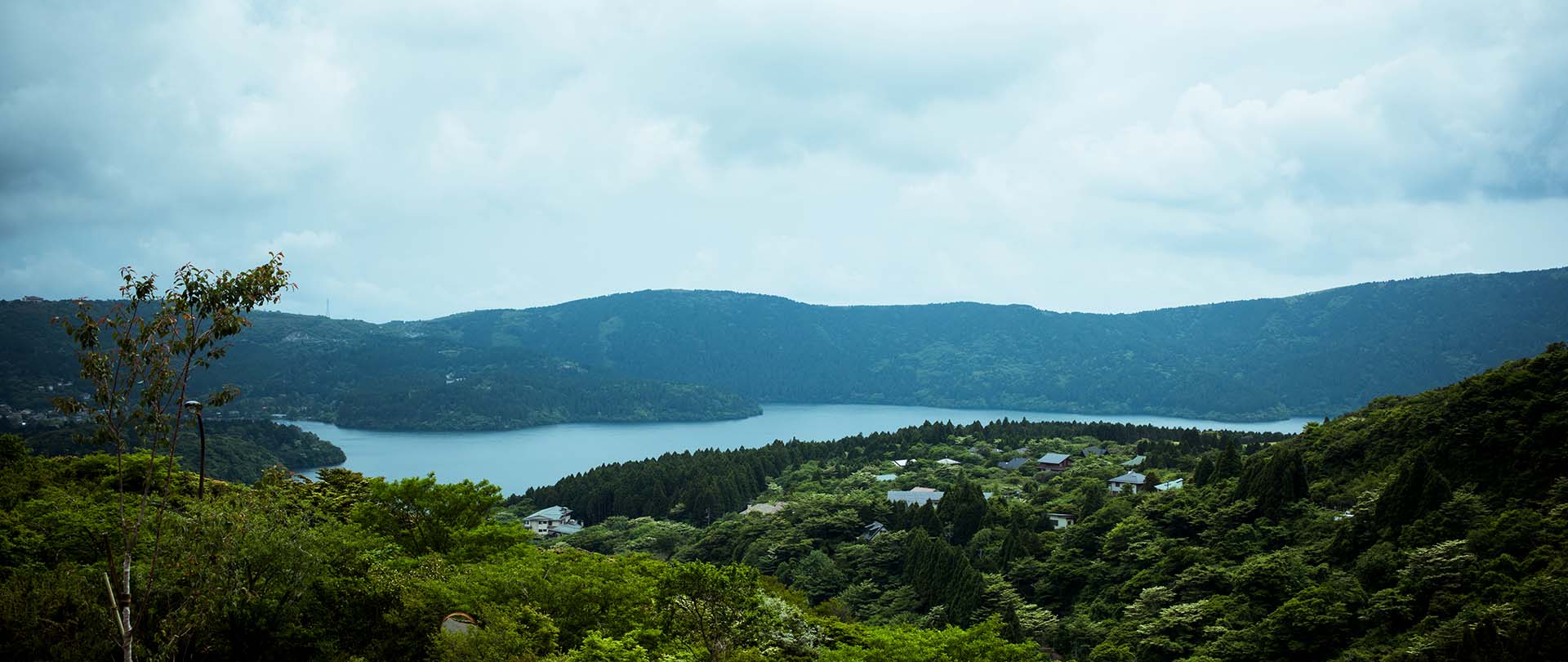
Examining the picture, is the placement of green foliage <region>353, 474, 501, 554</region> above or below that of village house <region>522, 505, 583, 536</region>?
above

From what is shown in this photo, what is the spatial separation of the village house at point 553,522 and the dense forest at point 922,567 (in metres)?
14.7

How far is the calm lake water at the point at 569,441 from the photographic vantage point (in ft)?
340

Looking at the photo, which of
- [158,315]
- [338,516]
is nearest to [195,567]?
[158,315]

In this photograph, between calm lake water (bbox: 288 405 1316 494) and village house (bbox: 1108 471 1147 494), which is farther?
calm lake water (bbox: 288 405 1316 494)

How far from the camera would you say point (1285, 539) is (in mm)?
26688

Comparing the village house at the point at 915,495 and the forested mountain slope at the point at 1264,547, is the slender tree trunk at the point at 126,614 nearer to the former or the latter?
the forested mountain slope at the point at 1264,547

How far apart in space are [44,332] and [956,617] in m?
140

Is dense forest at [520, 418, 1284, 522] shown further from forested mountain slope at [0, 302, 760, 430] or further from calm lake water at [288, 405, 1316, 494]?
forested mountain slope at [0, 302, 760, 430]

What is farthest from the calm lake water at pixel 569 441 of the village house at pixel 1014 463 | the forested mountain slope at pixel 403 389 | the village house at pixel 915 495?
the village house at pixel 915 495

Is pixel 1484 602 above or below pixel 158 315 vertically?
below

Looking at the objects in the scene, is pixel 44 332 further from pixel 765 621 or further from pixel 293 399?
pixel 765 621

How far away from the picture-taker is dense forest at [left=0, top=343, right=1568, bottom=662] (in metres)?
13.5

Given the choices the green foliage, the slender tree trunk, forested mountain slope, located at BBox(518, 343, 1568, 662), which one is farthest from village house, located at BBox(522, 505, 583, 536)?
the slender tree trunk

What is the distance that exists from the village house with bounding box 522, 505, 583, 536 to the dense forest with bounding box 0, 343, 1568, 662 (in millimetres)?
14699
